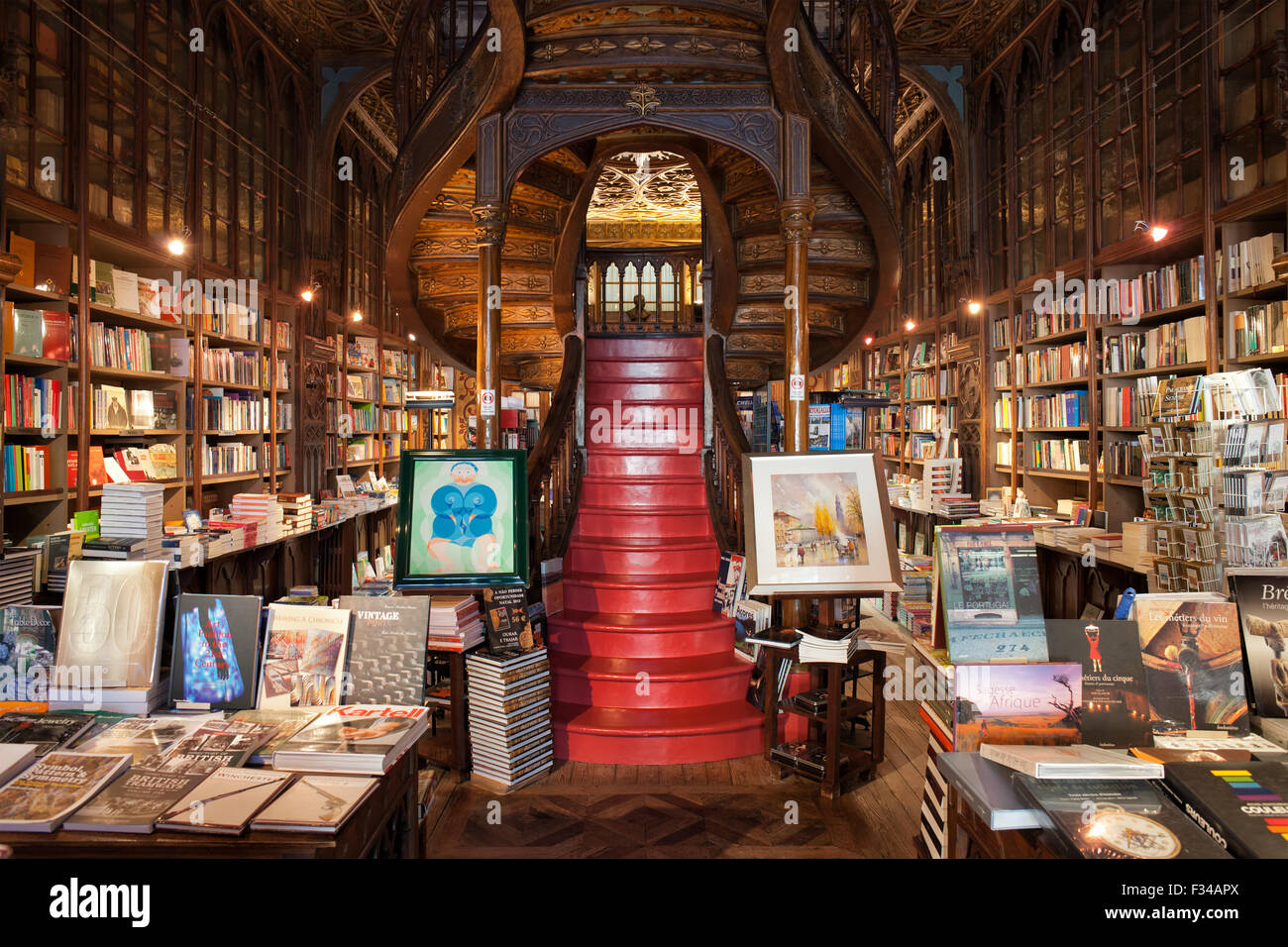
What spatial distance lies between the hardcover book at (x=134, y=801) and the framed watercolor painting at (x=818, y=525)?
90.8 inches

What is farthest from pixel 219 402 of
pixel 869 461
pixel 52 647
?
pixel 869 461

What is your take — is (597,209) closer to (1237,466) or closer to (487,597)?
(487,597)

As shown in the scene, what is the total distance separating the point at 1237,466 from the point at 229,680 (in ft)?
10.9

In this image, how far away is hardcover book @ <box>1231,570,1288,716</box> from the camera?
186 cm

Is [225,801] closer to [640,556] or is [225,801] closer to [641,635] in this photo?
[641,635]

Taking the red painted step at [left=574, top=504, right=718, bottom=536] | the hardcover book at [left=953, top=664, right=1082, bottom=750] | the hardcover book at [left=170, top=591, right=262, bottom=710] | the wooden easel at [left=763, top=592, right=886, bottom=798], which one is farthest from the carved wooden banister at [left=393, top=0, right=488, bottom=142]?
the hardcover book at [left=953, top=664, right=1082, bottom=750]

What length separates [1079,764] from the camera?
57.2 inches

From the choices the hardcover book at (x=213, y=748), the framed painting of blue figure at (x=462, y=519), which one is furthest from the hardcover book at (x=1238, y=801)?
the framed painting of blue figure at (x=462, y=519)

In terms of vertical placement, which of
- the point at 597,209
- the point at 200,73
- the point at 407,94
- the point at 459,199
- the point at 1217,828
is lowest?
the point at 1217,828

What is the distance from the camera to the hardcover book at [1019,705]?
5.72ft

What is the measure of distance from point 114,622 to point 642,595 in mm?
2764

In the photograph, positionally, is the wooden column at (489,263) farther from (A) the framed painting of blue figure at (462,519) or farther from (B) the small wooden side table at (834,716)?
(B) the small wooden side table at (834,716)

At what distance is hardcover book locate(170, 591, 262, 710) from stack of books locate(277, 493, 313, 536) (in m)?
4.22

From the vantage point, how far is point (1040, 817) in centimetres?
138
